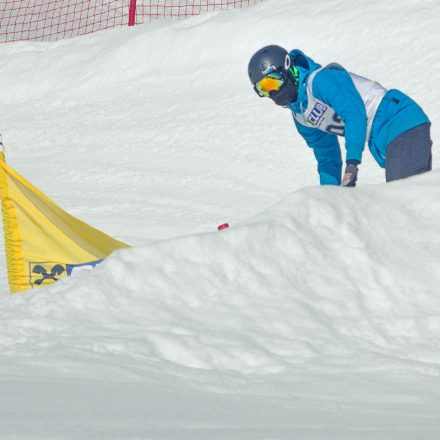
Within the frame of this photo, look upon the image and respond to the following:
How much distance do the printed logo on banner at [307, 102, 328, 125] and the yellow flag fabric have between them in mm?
1154

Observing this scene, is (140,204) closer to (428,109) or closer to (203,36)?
(428,109)

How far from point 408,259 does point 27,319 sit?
132 cm

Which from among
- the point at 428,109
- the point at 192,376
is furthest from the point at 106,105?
the point at 192,376

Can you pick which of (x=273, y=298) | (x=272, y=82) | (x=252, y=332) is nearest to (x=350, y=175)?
(x=272, y=82)

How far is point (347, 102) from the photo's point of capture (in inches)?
190

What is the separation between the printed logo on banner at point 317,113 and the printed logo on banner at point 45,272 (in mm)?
1373

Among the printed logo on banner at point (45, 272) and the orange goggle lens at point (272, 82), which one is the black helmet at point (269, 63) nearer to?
the orange goggle lens at point (272, 82)

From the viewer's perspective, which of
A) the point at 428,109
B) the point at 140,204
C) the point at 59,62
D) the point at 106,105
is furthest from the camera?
the point at 59,62

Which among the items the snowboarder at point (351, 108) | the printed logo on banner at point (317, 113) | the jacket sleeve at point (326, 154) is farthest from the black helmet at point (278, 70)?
the jacket sleeve at point (326, 154)

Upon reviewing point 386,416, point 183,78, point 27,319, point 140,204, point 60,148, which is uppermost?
point 183,78

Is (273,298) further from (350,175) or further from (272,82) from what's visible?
(272,82)

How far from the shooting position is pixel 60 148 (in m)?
8.73

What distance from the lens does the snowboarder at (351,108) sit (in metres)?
4.83

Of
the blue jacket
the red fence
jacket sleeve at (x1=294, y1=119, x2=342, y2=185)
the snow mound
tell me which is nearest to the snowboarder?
the blue jacket
